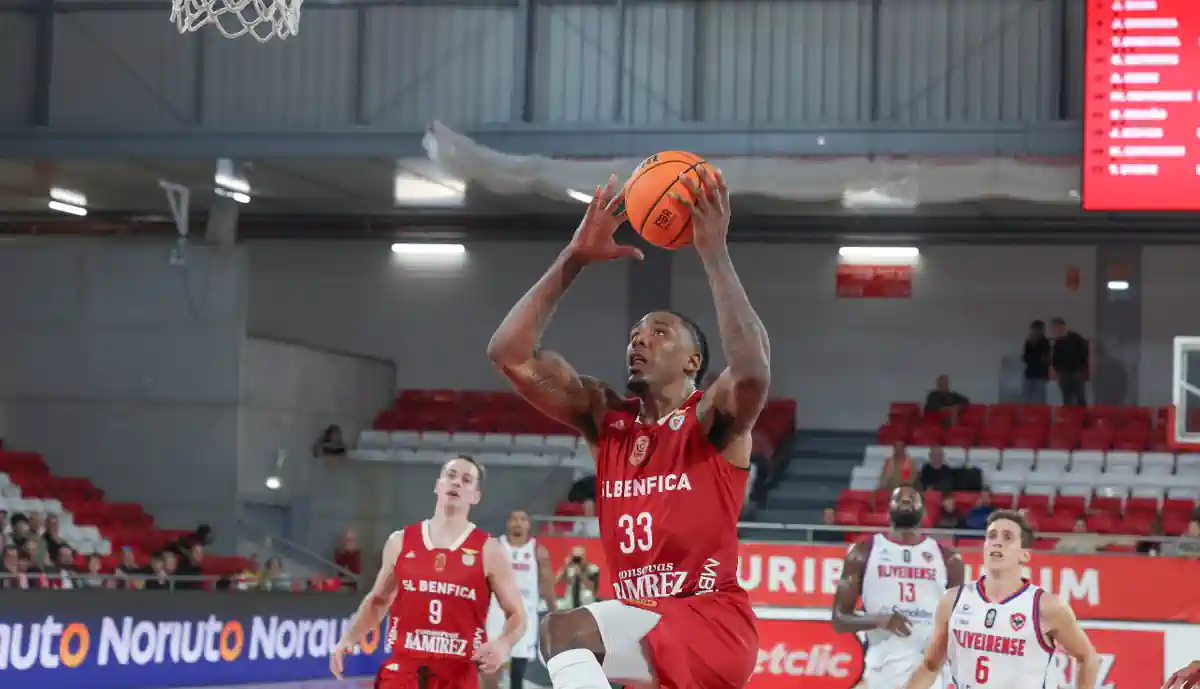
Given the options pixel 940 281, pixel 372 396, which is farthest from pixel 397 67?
pixel 940 281

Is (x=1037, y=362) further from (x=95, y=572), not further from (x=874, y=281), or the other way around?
(x=95, y=572)

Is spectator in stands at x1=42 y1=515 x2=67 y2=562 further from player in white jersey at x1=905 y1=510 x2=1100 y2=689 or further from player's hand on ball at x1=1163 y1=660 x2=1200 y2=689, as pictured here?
player's hand on ball at x1=1163 y1=660 x2=1200 y2=689

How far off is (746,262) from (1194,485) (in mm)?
7439

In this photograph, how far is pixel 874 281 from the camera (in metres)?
23.0

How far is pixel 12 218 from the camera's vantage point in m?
23.0

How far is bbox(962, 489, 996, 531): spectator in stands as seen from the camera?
16.5 metres

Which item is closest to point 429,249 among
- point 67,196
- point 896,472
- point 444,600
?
point 67,196

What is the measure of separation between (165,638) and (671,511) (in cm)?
826

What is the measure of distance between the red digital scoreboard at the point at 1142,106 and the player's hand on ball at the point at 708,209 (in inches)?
413

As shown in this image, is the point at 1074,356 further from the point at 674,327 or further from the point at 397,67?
the point at 674,327

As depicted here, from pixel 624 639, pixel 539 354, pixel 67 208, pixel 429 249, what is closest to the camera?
pixel 624 639

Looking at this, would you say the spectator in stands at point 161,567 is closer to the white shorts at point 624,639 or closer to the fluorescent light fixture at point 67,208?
the fluorescent light fixture at point 67,208

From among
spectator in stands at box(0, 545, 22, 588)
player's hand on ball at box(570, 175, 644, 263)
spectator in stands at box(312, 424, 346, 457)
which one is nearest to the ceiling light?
spectator in stands at box(312, 424, 346, 457)

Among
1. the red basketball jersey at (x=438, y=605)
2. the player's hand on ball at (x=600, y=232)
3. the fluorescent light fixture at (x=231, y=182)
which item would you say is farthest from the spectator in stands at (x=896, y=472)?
the player's hand on ball at (x=600, y=232)
